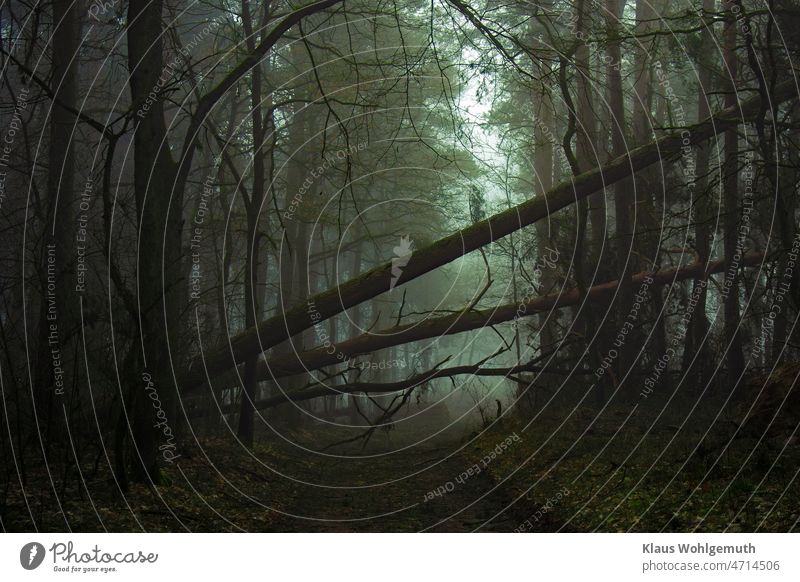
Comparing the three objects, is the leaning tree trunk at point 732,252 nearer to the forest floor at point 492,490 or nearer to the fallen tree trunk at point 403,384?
the forest floor at point 492,490

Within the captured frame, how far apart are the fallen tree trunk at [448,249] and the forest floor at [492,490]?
4.83ft

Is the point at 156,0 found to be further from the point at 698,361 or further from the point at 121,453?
the point at 698,361

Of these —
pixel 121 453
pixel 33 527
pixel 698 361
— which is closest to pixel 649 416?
Answer: pixel 698 361

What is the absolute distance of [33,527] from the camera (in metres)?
5.80

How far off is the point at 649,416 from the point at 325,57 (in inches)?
408

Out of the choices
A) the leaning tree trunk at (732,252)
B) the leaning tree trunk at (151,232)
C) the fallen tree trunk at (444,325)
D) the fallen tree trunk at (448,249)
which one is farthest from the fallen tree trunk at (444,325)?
the leaning tree trunk at (151,232)

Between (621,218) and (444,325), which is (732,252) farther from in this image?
(444,325)

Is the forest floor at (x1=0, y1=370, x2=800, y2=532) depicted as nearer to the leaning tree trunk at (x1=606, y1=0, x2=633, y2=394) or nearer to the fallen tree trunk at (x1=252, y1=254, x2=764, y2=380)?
the fallen tree trunk at (x1=252, y1=254, x2=764, y2=380)

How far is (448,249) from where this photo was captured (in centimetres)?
1032

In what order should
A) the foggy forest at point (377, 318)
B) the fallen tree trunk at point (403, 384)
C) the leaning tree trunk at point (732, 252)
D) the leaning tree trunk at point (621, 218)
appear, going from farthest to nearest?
the leaning tree trunk at point (621, 218), the leaning tree trunk at point (732, 252), the fallen tree trunk at point (403, 384), the foggy forest at point (377, 318)

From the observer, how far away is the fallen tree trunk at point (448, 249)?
10.3m

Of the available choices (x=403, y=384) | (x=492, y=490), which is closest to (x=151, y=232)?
(x=492, y=490)

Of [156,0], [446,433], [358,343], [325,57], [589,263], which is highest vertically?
[325,57]

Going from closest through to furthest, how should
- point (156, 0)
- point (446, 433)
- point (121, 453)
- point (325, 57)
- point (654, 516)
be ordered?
point (654, 516) → point (121, 453) → point (156, 0) → point (325, 57) → point (446, 433)
